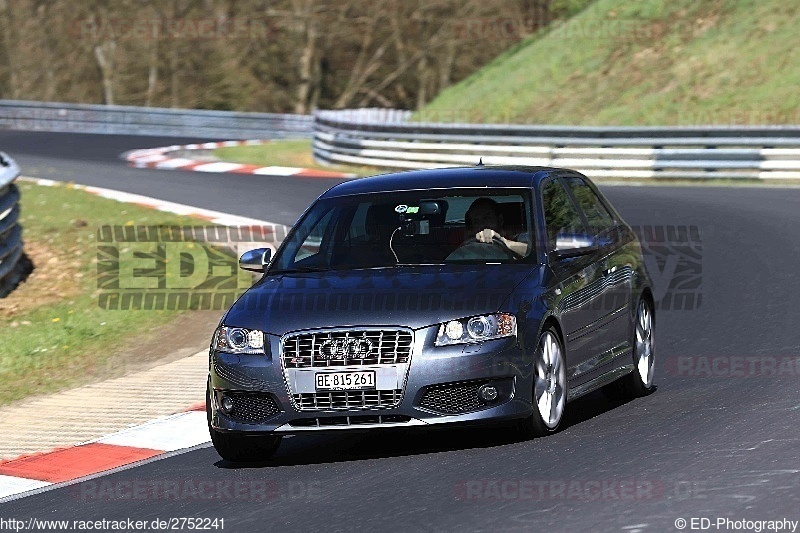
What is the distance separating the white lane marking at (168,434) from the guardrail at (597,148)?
1698 cm

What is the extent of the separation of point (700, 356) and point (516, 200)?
8.23 ft

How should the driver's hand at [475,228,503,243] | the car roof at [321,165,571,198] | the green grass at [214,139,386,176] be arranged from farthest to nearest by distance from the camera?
the green grass at [214,139,386,176]
the car roof at [321,165,571,198]
the driver's hand at [475,228,503,243]

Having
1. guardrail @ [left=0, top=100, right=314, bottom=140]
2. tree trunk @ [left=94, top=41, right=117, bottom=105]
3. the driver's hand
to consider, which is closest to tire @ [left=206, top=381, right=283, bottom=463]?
the driver's hand

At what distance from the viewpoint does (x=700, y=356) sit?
10977mm

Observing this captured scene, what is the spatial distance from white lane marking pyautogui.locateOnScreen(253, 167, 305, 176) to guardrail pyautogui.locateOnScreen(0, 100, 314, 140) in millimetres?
11879

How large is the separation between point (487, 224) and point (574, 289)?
663 millimetres

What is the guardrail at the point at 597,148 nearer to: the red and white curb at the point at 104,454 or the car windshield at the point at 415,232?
A: the car windshield at the point at 415,232

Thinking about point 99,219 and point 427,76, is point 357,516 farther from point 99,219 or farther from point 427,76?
point 427,76

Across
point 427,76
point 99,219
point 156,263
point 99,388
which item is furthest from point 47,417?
point 427,76

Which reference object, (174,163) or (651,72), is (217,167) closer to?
(174,163)

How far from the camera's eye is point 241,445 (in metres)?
8.38

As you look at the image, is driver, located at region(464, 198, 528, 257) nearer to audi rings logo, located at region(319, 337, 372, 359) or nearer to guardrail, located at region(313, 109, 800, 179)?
audi rings logo, located at region(319, 337, 372, 359)

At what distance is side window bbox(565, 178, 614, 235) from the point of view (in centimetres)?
984

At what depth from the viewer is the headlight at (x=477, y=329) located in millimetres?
7848
